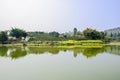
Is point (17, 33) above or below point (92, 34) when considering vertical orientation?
above

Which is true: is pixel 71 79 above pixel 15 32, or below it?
below

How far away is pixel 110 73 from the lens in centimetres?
845

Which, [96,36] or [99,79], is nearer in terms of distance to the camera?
[99,79]

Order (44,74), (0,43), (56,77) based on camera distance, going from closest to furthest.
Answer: (56,77) → (44,74) → (0,43)

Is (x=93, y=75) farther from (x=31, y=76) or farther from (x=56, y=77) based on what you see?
(x=31, y=76)

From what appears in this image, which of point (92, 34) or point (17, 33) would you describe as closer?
point (17, 33)

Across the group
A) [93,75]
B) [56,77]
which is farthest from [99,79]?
[56,77]

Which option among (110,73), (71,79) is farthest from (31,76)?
(110,73)

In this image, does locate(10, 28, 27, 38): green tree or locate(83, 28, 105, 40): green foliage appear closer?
locate(10, 28, 27, 38): green tree

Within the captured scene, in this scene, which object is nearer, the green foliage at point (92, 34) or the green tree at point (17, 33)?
the green tree at point (17, 33)

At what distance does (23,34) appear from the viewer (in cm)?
3666

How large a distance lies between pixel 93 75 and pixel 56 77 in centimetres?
142

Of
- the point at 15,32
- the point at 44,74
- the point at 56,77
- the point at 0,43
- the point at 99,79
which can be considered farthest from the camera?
the point at 15,32

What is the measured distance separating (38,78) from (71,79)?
1.22 metres
